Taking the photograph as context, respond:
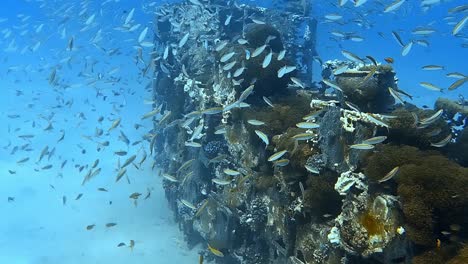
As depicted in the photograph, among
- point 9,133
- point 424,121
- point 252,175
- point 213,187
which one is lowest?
point 9,133

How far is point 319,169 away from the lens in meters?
7.33

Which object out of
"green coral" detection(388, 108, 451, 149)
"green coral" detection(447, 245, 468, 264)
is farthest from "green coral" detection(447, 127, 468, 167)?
"green coral" detection(447, 245, 468, 264)

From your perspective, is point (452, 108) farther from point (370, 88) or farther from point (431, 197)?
point (431, 197)

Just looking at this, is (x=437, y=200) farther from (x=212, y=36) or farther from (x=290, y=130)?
(x=212, y=36)

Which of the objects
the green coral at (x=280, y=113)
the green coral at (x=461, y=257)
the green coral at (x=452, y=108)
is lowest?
the green coral at (x=280, y=113)

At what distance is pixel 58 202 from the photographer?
61.0 feet

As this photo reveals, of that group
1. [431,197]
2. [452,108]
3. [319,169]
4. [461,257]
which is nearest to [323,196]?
[319,169]

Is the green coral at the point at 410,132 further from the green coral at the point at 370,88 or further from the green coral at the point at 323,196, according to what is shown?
the green coral at the point at 323,196

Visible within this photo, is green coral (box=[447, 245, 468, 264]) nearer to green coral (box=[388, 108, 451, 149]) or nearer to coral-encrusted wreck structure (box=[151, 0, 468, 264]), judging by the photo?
coral-encrusted wreck structure (box=[151, 0, 468, 264])

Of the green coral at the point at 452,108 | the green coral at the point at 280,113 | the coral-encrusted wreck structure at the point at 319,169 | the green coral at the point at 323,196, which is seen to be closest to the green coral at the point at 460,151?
the coral-encrusted wreck structure at the point at 319,169

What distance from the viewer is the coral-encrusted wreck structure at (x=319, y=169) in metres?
5.10

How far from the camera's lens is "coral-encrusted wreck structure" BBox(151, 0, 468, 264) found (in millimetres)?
5098

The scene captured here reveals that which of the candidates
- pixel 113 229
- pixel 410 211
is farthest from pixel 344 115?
pixel 113 229

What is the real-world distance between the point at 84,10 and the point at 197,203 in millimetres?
11814
